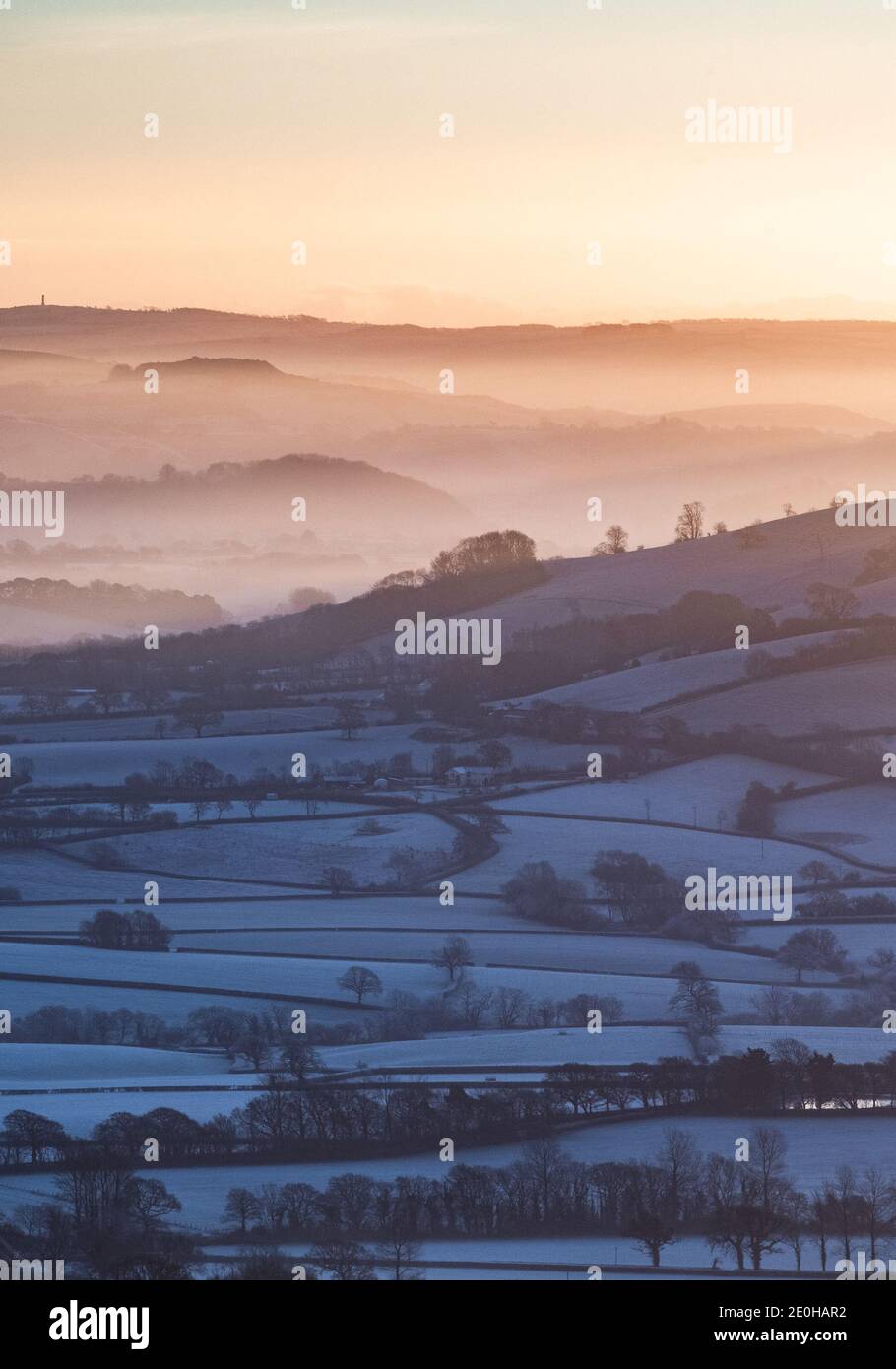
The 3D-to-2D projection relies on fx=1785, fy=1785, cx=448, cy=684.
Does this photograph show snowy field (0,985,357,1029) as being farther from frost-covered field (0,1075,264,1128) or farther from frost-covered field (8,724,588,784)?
frost-covered field (8,724,588,784)

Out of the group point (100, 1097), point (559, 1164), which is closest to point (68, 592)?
point (100, 1097)

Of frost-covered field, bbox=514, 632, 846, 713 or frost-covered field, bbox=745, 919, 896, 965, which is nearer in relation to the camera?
frost-covered field, bbox=745, 919, 896, 965

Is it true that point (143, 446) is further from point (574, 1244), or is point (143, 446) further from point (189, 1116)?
point (574, 1244)

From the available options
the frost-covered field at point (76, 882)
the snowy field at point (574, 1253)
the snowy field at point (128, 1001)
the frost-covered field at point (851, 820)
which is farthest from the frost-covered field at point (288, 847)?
the snowy field at point (574, 1253)

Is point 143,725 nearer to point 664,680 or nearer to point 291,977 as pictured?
point 291,977

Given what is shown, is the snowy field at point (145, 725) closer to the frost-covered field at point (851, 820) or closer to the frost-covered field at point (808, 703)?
the frost-covered field at point (808, 703)

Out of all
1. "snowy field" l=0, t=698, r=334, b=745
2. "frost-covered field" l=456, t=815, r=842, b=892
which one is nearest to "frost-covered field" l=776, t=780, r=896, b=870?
"frost-covered field" l=456, t=815, r=842, b=892
